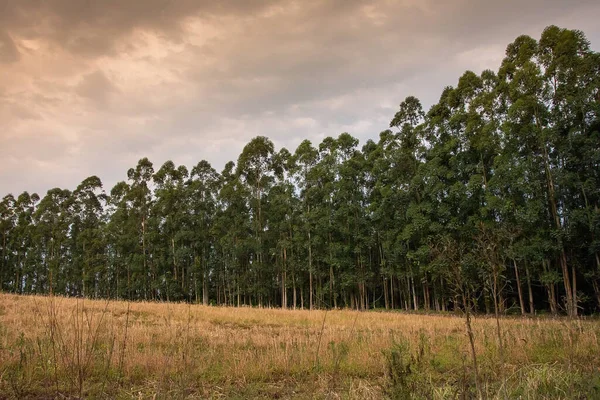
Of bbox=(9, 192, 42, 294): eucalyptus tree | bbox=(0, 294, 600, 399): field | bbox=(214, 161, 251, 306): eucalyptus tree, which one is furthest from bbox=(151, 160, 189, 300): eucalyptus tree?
bbox=(0, 294, 600, 399): field

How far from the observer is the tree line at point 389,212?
25.3 metres

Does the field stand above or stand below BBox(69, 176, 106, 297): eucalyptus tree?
below

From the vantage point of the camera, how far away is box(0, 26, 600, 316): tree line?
25.3 metres

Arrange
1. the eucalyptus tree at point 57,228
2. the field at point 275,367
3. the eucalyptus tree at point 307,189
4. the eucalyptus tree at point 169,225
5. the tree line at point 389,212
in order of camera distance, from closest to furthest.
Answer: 1. the field at point 275,367
2. the tree line at point 389,212
3. the eucalyptus tree at point 307,189
4. the eucalyptus tree at point 169,225
5. the eucalyptus tree at point 57,228

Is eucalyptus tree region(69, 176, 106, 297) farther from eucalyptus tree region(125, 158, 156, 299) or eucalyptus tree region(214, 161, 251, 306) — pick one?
eucalyptus tree region(214, 161, 251, 306)

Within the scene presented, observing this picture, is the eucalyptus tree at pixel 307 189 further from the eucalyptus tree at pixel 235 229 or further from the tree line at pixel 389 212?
the eucalyptus tree at pixel 235 229

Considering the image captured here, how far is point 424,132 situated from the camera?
118 ft

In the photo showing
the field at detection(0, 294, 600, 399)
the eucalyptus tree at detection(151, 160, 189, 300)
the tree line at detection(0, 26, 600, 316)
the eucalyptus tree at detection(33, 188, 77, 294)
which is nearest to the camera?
the field at detection(0, 294, 600, 399)

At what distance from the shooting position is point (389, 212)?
3734 centimetres

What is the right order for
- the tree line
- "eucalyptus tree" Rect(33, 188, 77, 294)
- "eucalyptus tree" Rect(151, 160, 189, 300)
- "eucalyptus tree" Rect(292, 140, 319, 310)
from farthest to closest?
"eucalyptus tree" Rect(33, 188, 77, 294)
"eucalyptus tree" Rect(151, 160, 189, 300)
"eucalyptus tree" Rect(292, 140, 319, 310)
the tree line

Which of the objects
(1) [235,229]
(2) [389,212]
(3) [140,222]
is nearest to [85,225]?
(3) [140,222]

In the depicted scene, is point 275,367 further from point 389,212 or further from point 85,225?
point 85,225

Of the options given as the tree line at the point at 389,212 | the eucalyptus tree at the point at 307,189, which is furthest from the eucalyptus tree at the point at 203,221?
the eucalyptus tree at the point at 307,189

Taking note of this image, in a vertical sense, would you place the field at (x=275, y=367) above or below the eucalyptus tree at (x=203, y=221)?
below
